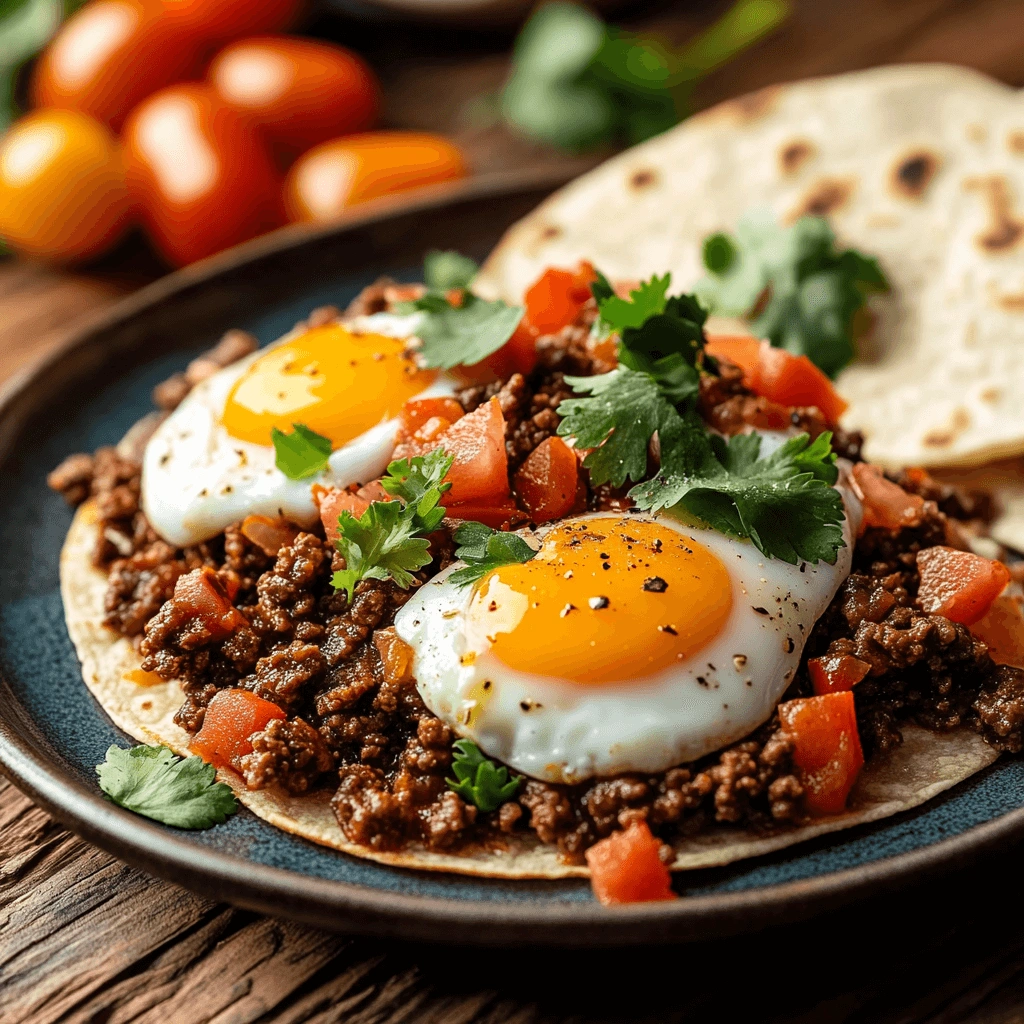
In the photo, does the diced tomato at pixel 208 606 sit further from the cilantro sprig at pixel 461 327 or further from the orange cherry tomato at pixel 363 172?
the orange cherry tomato at pixel 363 172

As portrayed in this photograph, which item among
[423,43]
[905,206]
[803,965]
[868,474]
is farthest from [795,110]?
[803,965]

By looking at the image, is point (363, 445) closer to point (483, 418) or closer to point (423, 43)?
point (483, 418)

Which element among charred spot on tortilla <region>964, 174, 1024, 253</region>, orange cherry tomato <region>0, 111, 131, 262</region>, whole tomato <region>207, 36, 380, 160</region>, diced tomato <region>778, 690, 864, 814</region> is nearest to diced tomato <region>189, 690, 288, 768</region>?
diced tomato <region>778, 690, 864, 814</region>

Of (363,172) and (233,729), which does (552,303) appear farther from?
(363,172)

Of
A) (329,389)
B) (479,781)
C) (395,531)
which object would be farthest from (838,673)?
(329,389)

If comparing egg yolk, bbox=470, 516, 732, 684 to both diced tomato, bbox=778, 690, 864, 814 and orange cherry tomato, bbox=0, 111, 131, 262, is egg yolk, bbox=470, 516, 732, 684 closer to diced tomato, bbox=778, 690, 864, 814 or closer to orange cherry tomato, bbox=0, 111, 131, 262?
diced tomato, bbox=778, 690, 864, 814

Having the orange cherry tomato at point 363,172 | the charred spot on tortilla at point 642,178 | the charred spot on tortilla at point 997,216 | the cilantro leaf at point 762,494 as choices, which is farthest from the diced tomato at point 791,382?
the orange cherry tomato at point 363,172

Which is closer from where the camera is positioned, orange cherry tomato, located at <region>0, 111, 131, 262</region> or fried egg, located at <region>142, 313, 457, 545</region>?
fried egg, located at <region>142, 313, 457, 545</region>
